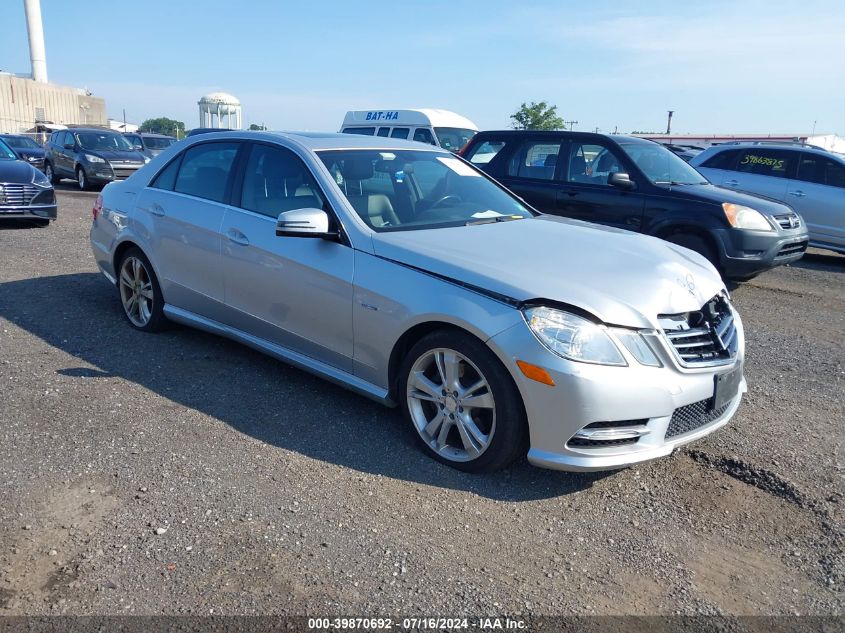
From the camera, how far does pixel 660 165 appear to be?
8.70 m

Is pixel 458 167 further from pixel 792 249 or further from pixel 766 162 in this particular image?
pixel 766 162

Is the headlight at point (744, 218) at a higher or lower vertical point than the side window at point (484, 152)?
lower

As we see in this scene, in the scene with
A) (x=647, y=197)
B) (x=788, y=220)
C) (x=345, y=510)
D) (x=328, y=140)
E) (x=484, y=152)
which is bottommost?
(x=345, y=510)

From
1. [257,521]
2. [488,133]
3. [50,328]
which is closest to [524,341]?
[257,521]

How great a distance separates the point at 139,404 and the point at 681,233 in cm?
621

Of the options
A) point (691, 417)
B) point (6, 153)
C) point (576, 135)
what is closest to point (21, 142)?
point (6, 153)

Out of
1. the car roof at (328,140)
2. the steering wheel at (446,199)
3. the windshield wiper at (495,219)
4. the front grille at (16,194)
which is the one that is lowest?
the front grille at (16,194)

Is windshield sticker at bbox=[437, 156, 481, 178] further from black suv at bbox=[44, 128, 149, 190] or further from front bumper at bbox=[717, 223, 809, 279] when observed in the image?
black suv at bbox=[44, 128, 149, 190]

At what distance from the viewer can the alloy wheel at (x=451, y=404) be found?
141 inches

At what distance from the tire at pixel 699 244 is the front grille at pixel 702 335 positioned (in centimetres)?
435

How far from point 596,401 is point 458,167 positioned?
8.43 ft

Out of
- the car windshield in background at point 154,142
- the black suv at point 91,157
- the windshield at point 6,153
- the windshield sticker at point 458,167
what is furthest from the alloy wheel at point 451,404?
the car windshield in background at point 154,142

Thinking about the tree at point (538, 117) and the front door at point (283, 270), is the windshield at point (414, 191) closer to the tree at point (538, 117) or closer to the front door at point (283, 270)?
the front door at point (283, 270)

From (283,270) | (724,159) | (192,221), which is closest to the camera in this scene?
(283,270)
